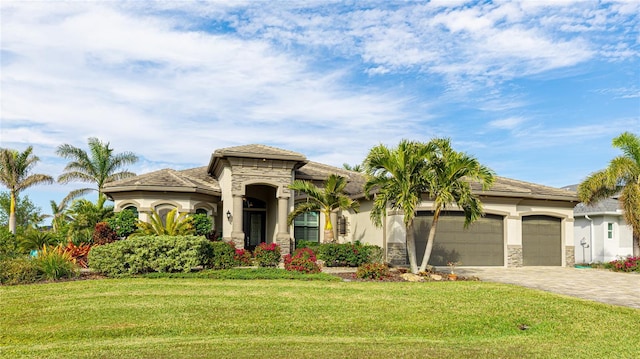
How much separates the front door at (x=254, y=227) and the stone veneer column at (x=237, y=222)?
13.1 ft

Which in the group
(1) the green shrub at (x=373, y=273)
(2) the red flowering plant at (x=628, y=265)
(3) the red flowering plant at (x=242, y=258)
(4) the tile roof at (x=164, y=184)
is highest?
(4) the tile roof at (x=164, y=184)

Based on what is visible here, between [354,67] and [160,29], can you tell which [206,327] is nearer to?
[160,29]

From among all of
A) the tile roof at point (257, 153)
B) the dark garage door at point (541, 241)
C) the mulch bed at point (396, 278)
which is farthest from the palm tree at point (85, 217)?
the dark garage door at point (541, 241)

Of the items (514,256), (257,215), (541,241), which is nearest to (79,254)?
(257,215)

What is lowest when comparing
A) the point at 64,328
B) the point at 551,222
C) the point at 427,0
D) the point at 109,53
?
the point at 64,328

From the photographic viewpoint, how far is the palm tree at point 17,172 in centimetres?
3703

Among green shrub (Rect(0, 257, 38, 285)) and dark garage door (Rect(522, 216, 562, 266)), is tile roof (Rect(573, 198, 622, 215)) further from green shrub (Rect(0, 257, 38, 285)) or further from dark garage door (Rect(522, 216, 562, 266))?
green shrub (Rect(0, 257, 38, 285))

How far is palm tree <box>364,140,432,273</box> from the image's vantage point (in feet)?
55.0

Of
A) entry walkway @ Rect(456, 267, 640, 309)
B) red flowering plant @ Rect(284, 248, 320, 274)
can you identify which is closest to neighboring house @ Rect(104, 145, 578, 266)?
entry walkway @ Rect(456, 267, 640, 309)

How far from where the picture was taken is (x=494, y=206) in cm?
2306

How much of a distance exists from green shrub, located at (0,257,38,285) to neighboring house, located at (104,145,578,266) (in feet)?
23.0

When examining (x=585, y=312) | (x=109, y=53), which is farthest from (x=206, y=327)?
(x=109, y=53)

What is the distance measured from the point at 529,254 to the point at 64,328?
2046 centimetres

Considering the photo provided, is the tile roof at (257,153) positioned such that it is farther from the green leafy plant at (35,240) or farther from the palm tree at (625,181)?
the palm tree at (625,181)
